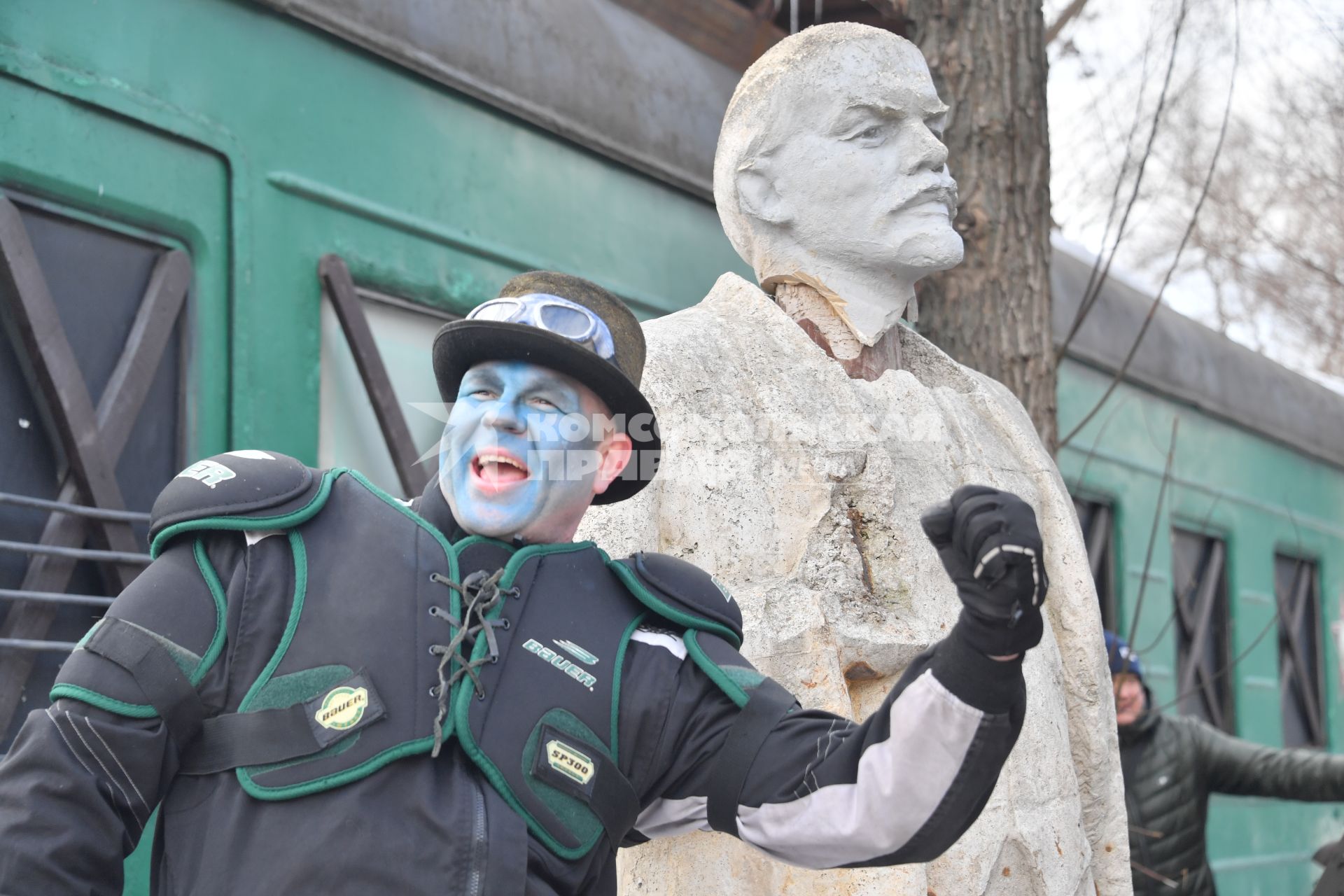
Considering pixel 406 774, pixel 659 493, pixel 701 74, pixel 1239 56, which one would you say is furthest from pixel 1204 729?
pixel 406 774

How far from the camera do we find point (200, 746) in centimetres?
194

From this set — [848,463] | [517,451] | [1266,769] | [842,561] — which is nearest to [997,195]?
[848,463]

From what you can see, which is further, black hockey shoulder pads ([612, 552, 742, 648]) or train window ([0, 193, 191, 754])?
train window ([0, 193, 191, 754])

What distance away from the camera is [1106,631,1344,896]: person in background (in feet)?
19.2

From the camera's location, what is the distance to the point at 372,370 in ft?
15.8

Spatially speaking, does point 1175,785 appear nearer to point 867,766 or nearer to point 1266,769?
point 1266,769

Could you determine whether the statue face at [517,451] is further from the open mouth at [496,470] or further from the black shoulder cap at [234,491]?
the black shoulder cap at [234,491]

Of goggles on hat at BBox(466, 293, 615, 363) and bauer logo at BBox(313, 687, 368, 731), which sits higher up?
goggles on hat at BBox(466, 293, 615, 363)

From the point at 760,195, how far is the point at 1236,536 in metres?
7.71

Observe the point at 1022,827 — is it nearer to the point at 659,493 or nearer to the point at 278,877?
the point at 659,493

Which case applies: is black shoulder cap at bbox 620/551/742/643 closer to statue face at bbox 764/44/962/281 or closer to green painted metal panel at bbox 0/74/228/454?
statue face at bbox 764/44/962/281

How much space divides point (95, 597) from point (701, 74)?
362 cm

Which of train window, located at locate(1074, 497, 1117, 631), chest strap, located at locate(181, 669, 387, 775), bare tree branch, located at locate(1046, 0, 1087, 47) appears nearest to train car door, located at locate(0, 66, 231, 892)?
chest strap, located at locate(181, 669, 387, 775)

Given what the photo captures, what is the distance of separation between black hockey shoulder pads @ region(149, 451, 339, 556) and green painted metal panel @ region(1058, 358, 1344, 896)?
6770 mm
